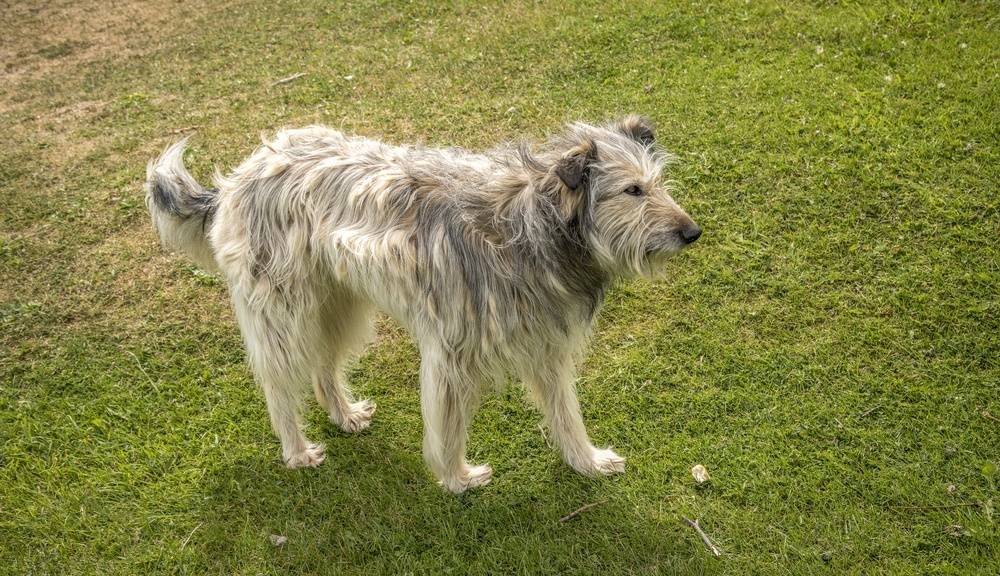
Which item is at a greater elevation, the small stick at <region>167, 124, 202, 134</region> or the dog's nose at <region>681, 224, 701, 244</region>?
the dog's nose at <region>681, 224, 701, 244</region>

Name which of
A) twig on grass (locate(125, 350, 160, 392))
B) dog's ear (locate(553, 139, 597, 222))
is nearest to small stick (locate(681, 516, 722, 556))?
dog's ear (locate(553, 139, 597, 222))

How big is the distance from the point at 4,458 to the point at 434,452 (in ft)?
8.97

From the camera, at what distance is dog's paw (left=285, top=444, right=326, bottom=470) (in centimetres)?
397

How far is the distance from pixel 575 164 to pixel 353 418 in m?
2.29

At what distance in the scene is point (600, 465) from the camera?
3.82m

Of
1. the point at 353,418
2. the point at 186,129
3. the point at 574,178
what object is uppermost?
the point at 574,178

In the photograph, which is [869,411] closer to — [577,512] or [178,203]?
[577,512]

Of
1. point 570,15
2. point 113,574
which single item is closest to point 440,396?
point 113,574

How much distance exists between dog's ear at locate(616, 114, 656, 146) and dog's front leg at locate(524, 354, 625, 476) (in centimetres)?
113

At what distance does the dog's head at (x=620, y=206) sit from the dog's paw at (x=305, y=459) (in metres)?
2.16

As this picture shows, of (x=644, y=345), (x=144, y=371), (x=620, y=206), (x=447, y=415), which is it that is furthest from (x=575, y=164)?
(x=144, y=371)

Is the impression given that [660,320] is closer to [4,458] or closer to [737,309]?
[737,309]

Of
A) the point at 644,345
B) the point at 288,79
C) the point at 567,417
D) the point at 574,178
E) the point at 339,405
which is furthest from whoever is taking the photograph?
the point at 288,79

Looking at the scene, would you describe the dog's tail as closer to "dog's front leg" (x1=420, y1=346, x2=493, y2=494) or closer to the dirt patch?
"dog's front leg" (x1=420, y1=346, x2=493, y2=494)
